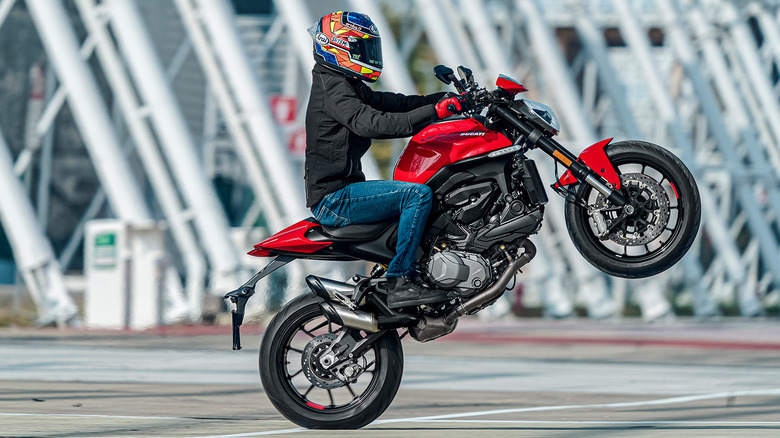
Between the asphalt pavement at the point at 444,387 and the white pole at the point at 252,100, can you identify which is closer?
the asphalt pavement at the point at 444,387

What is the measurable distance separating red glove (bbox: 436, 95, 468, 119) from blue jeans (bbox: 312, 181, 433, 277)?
1.45 ft

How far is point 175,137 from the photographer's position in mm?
19547

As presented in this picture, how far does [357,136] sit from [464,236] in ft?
2.88

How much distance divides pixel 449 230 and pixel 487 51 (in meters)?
18.6

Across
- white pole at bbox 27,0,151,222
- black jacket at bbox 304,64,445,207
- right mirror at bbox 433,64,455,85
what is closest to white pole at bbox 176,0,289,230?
white pole at bbox 27,0,151,222

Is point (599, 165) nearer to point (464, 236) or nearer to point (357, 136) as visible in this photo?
point (464, 236)

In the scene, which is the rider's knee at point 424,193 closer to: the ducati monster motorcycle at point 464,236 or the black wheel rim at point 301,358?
the ducati monster motorcycle at point 464,236

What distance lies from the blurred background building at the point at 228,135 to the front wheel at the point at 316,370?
1044 cm

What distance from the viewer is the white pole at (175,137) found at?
19406 mm

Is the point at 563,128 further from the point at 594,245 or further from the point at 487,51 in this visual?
the point at 594,245

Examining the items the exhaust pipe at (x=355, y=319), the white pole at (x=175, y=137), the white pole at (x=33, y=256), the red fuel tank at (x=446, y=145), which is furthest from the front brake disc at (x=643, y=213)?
the white pole at (x=33, y=256)

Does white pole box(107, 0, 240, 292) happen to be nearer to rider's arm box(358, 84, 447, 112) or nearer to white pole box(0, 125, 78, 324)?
white pole box(0, 125, 78, 324)

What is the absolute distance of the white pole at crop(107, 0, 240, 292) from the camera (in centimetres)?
1941

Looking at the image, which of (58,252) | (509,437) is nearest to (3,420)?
(509,437)
